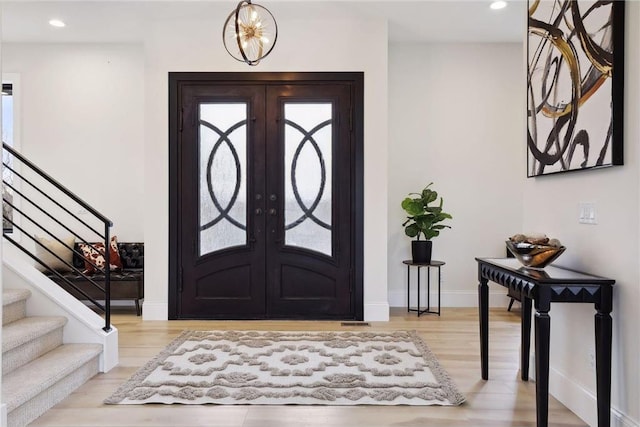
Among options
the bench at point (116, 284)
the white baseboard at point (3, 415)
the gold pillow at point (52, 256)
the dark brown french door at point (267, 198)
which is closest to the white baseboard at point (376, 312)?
the dark brown french door at point (267, 198)

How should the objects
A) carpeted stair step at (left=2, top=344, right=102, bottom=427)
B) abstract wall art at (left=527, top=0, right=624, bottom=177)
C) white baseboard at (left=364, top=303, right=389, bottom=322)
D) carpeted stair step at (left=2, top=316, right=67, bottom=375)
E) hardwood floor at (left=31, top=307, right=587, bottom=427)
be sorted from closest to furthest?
abstract wall art at (left=527, top=0, right=624, bottom=177)
carpeted stair step at (left=2, top=344, right=102, bottom=427)
hardwood floor at (left=31, top=307, right=587, bottom=427)
carpeted stair step at (left=2, top=316, right=67, bottom=375)
white baseboard at (left=364, top=303, right=389, bottom=322)

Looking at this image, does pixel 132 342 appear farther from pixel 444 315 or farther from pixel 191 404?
pixel 444 315

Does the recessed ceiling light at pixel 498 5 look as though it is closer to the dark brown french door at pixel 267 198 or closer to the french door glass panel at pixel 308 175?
the dark brown french door at pixel 267 198

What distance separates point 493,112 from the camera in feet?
19.2

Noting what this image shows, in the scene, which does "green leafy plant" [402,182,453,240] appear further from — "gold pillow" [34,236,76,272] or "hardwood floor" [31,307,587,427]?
"gold pillow" [34,236,76,272]

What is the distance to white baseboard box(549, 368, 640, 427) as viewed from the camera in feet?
7.62

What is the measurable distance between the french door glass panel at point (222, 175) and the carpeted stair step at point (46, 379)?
1.95 m

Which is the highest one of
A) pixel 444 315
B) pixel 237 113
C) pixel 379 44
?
pixel 379 44

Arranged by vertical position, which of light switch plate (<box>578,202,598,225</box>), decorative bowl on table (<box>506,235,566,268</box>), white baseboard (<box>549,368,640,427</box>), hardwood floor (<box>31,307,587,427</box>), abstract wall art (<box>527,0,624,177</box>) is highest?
abstract wall art (<box>527,0,624,177</box>)

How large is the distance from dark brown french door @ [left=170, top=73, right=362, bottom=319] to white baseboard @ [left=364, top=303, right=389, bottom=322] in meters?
0.12

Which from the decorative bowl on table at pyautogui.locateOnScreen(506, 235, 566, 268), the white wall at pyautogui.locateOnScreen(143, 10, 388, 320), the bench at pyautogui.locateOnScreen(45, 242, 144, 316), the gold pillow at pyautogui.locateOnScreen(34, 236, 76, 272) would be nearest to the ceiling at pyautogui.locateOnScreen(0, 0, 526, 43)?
the white wall at pyautogui.locateOnScreen(143, 10, 388, 320)

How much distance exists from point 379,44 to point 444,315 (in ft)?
9.65

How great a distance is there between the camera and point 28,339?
300cm

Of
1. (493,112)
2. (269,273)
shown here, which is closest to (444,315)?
(269,273)
